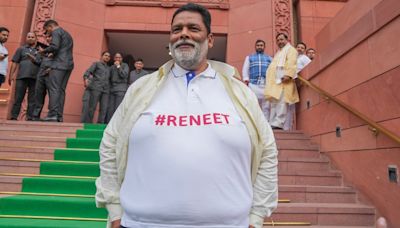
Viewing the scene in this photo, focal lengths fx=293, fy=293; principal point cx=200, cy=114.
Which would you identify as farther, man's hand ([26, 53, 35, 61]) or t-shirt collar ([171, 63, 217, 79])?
man's hand ([26, 53, 35, 61])

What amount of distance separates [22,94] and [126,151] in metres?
5.32

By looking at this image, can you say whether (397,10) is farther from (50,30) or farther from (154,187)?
(50,30)

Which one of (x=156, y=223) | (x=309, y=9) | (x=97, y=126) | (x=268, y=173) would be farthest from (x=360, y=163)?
(x=309, y=9)

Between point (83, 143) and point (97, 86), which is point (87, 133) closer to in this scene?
point (83, 143)

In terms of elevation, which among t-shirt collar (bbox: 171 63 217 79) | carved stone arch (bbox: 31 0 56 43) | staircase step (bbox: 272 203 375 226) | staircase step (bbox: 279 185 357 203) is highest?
carved stone arch (bbox: 31 0 56 43)

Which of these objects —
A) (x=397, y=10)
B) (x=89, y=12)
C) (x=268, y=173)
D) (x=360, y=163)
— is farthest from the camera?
(x=89, y=12)

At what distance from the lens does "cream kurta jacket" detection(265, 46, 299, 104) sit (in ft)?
16.4

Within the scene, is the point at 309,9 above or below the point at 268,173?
above

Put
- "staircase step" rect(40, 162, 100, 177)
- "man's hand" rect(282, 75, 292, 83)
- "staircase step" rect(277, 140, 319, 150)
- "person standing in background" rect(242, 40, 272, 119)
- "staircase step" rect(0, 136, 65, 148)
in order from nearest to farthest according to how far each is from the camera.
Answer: "staircase step" rect(40, 162, 100, 177) < "staircase step" rect(0, 136, 65, 148) < "staircase step" rect(277, 140, 319, 150) < "man's hand" rect(282, 75, 292, 83) < "person standing in background" rect(242, 40, 272, 119)

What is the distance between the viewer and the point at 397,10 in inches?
113

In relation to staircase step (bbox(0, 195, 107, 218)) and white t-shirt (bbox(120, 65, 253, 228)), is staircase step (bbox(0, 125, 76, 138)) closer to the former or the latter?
staircase step (bbox(0, 195, 107, 218))

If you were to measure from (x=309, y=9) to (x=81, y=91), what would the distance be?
6.75 meters

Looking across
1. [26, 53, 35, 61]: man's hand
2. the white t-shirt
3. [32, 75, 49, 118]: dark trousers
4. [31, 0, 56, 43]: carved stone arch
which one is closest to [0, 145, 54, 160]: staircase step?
[32, 75, 49, 118]: dark trousers

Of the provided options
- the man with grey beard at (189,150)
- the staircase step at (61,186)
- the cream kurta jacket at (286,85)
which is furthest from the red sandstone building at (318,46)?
the staircase step at (61,186)
